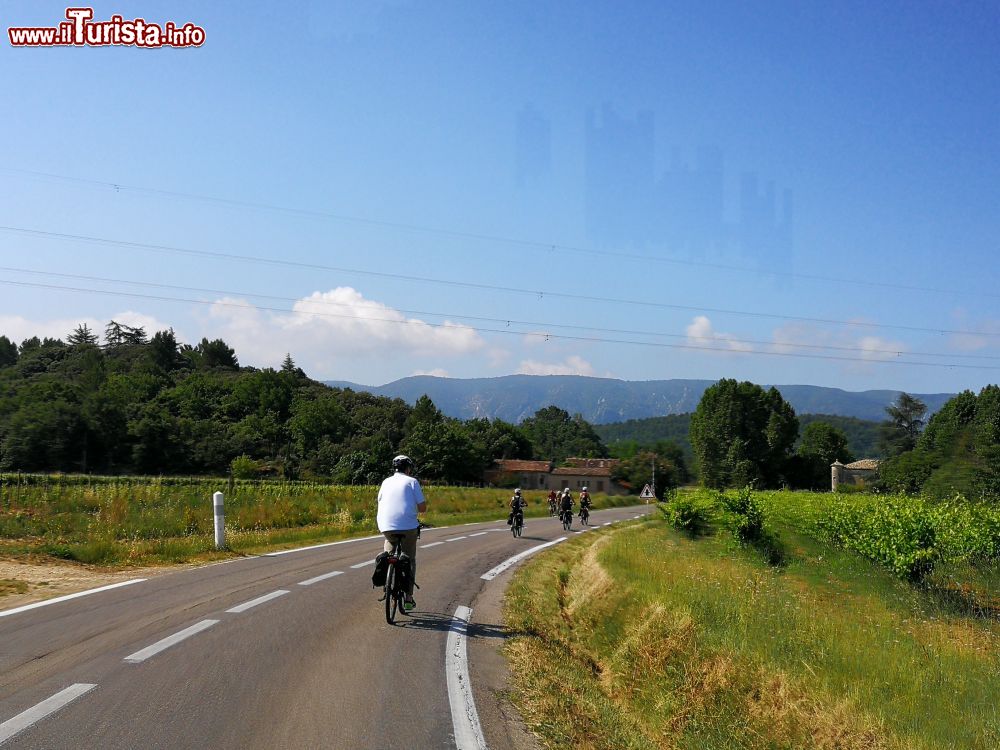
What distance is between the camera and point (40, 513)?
19.2m

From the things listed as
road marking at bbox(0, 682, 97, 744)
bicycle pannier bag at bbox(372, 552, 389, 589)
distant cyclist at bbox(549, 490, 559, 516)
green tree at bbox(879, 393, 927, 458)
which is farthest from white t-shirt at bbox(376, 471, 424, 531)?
green tree at bbox(879, 393, 927, 458)

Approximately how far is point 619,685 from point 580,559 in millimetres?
10872

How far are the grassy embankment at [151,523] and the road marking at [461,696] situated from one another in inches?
325

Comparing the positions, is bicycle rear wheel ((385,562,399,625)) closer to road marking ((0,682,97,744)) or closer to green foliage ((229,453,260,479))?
road marking ((0,682,97,744))

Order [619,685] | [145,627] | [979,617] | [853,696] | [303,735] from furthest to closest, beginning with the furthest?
[979,617], [619,685], [145,627], [853,696], [303,735]

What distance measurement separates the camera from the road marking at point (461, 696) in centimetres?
545

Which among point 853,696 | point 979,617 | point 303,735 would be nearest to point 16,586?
point 303,735

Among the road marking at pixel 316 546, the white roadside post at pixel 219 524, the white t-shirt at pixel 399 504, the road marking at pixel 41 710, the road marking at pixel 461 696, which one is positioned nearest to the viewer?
the road marking at pixel 41 710

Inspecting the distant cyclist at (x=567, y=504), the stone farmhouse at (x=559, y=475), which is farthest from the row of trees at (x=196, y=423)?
the distant cyclist at (x=567, y=504)

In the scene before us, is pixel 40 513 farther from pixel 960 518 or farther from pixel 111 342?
pixel 111 342

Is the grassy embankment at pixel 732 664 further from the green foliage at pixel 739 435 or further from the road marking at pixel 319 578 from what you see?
the green foliage at pixel 739 435

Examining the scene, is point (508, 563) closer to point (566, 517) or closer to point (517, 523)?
point (517, 523)

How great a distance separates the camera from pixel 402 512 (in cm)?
956

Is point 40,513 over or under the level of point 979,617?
over
